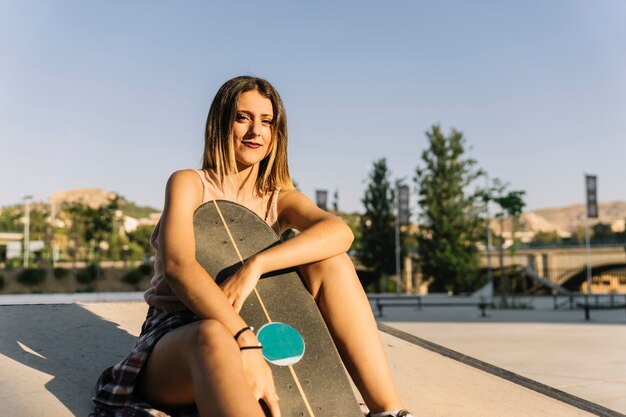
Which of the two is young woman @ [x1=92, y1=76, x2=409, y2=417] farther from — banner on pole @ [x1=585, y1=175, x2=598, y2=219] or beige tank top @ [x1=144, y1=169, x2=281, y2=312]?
banner on pole @ [x1=585, y1=175, x2=598, y2=219]

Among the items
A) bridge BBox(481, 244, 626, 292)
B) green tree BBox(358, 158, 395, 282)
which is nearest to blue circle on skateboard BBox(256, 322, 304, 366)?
green tree BBox(358, 158, 395, 282)

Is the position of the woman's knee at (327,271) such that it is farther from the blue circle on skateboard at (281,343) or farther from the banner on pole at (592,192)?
the banner on pole at (592,192)

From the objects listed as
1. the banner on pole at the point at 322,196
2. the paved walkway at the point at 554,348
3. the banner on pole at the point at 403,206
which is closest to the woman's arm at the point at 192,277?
the paved walkway at the point at 554,348

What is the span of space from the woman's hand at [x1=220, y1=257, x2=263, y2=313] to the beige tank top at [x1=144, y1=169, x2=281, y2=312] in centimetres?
15

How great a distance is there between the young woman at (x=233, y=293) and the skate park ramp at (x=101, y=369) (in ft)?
1.13

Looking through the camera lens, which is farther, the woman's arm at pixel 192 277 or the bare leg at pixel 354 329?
the bare leg at pixel 354 329

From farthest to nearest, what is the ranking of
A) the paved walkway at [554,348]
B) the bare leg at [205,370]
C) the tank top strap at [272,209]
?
the paved walkway at [554,348]
the tank top strap at [272,209]
the bare leg at [205,370]

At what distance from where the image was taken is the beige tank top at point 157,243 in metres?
1.95

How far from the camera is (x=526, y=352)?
7.88 m

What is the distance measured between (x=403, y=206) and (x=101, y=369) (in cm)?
3388

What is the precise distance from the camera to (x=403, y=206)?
35844mm

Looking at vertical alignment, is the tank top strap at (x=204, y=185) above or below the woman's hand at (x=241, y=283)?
above

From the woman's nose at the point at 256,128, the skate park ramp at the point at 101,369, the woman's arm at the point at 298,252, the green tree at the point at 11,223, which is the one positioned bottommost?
the skate park ramp at the point at 101,369

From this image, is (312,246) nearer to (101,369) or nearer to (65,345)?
(101,369)
